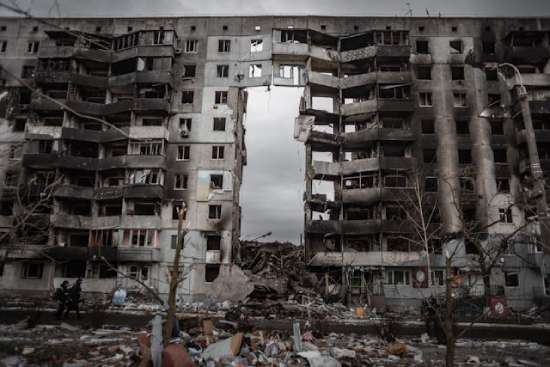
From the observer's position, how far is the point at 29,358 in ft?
33.9

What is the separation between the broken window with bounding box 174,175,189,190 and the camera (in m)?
38.1

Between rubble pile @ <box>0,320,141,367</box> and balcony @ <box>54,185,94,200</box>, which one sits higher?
balcony @ <box>54,185,94,200</box>

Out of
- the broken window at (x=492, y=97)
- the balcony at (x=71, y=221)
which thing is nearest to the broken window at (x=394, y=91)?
the broken window at (x=492, y=97)

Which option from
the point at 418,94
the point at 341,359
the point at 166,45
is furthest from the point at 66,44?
the point at 341,359

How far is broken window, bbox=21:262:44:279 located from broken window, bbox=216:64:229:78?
25.6m

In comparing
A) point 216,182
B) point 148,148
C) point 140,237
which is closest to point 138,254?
point 140,237

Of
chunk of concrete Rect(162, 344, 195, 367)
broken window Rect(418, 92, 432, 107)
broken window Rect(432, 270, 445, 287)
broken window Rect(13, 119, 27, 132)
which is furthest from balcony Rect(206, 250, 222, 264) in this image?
chunk of concrete Rect(162, 344, 195, 367)

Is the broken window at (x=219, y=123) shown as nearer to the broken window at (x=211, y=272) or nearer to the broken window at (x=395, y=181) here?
the broken window at (x=211, y=272)

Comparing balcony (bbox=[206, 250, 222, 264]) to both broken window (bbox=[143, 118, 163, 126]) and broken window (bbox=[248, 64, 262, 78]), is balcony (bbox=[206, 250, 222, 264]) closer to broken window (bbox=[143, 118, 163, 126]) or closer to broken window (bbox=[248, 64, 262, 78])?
broken window (bbox=[143, 118, 163, 126])

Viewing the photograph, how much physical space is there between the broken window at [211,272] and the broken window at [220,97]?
55.3 feet

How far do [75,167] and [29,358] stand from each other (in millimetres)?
31120

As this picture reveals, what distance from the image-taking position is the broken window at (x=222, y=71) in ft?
135

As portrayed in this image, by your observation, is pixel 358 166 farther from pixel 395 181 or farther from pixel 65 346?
pixel 65 346

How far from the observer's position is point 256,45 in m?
42.0
